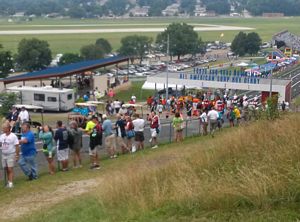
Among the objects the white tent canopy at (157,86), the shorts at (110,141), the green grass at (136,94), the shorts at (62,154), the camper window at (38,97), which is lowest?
the green grass at (136,94)

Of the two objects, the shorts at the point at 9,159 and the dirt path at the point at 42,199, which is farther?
the shorts at the point at 9,159

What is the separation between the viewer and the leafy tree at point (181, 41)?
108 m

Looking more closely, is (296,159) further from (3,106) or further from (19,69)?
(19,69)

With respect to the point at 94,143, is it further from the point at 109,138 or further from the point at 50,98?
the point at 50,98

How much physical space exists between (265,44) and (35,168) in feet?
391

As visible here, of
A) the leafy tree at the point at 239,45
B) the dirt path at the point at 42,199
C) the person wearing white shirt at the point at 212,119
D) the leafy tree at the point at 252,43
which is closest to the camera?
the dirt path at the point at 42,199

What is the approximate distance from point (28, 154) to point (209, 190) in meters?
5.91

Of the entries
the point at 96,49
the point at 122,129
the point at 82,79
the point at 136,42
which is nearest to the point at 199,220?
the point at 122,129

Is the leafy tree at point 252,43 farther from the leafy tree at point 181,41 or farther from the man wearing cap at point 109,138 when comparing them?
the man wearing cap at point 109,138

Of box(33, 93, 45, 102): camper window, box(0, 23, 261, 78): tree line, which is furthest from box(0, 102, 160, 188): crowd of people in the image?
box(0, 23, 261, 78): tree line

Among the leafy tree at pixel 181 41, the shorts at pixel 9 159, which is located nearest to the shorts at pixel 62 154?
the shorts at pixel 9 159

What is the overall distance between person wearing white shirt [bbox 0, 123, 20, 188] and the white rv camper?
25337 mm

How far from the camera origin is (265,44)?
420ft

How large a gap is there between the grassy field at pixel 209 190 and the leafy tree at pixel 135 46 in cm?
9800
